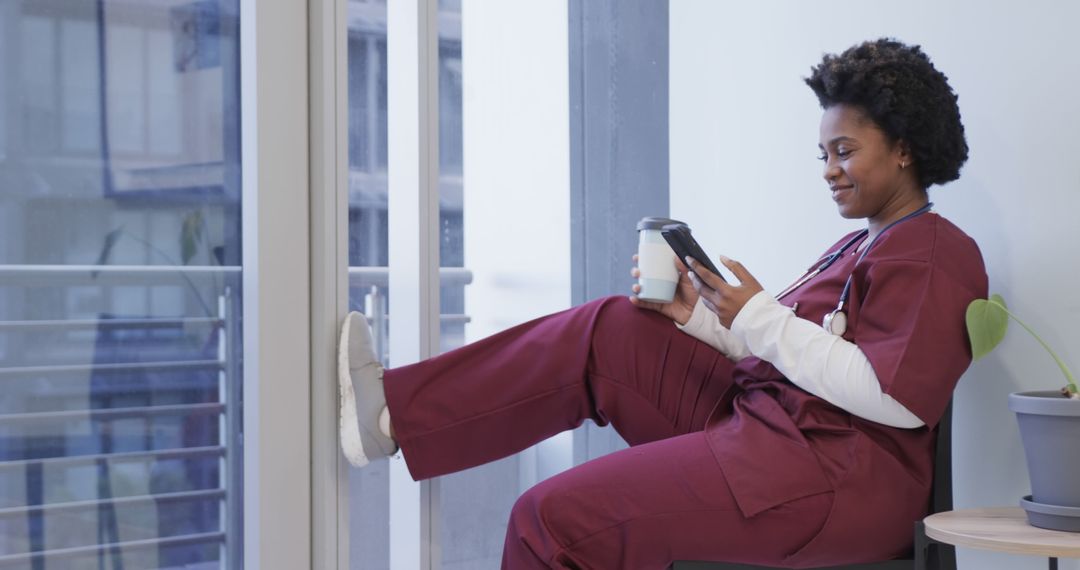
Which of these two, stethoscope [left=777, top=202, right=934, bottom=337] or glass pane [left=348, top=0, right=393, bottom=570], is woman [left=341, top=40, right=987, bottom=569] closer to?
stethoscope [left=777, top=202, right=934, bottom=337]

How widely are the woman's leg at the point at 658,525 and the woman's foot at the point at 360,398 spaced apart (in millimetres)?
372

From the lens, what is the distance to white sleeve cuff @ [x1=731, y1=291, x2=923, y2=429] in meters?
1.53

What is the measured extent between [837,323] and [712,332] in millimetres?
272

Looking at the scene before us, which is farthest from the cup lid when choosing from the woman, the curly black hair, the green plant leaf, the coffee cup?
the green plant leaf

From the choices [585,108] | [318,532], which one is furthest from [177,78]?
[585,108]

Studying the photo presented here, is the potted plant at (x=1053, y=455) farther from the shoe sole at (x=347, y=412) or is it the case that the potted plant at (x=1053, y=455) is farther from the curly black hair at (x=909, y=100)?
the shoe sole at (x=347, y=412)

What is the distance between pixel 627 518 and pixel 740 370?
1.28 ft

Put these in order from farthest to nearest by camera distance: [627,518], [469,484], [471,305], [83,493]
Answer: [471,305] → [469,484] → [83,493] → [627,518]

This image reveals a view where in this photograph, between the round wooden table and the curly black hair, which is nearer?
the round wooden table

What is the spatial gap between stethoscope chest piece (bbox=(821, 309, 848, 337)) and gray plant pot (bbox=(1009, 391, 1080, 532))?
0.27 metres

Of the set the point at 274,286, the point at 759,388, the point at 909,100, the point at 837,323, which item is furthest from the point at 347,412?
the point at 909,100

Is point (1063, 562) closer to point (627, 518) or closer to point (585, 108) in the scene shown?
point (627, 518)

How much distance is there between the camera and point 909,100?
5.62 feet

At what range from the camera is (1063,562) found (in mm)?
1733
